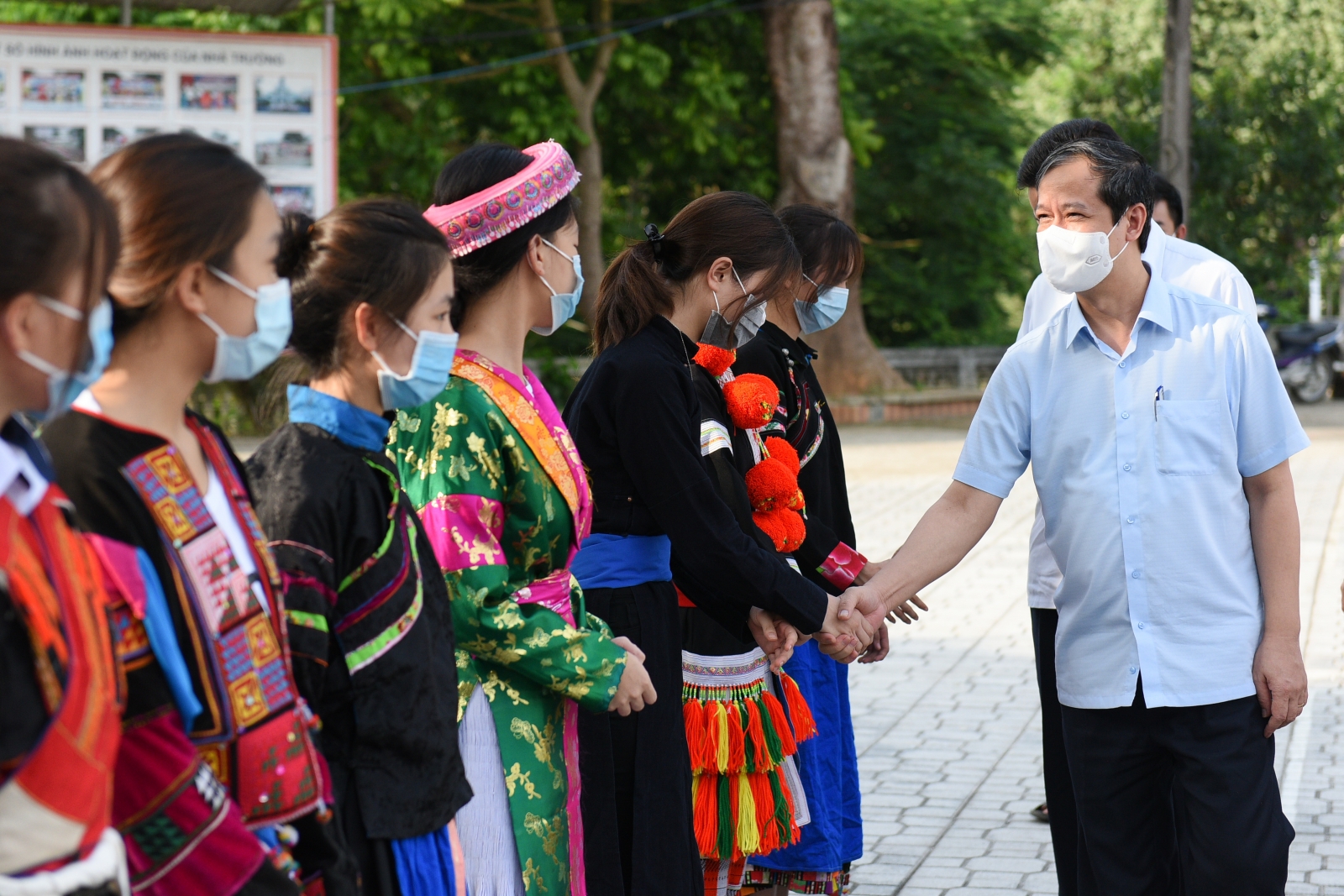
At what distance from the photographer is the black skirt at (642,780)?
2986mm

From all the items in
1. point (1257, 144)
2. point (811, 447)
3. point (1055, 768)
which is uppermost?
point (1257, 144)

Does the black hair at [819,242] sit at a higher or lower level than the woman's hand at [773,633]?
higher

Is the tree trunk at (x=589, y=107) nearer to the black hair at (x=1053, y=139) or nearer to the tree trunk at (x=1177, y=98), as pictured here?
the tree trunk at (x=1177, y=98)

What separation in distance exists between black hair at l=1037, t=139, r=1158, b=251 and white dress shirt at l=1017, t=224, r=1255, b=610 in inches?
24.2

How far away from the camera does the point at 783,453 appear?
12.5 ft

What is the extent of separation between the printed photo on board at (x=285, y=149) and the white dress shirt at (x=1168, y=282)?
29.9 feet

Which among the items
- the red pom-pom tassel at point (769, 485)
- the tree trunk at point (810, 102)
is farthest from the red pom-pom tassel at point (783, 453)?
the tree trunk at point (810, 102)

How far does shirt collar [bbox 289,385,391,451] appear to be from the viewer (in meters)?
2.21

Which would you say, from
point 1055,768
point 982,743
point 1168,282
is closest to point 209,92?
point 982,743

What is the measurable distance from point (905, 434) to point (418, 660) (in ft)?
52.8

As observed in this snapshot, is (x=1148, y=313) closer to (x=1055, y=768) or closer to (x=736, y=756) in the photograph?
(x=1055, y=768)

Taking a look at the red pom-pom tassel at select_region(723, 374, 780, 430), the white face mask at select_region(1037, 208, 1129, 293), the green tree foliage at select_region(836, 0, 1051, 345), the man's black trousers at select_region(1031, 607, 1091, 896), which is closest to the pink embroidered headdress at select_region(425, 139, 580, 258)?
the red pom-pom tassel at select_region(723, 374, 780, 430)

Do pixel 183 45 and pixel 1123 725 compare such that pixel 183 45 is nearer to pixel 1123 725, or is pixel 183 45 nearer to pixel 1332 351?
pixel 1123 725

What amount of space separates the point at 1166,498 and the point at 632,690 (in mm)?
1224
